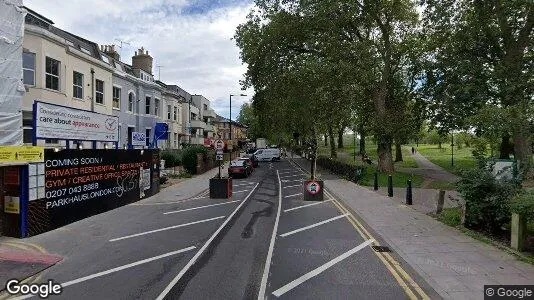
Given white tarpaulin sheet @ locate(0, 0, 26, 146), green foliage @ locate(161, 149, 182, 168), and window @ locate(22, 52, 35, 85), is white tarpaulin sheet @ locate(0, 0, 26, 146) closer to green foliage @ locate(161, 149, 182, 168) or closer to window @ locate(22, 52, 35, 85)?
window @ locate(22, 52, 35, 85)

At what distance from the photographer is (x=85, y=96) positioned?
85.0 ft

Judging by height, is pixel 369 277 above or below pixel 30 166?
below

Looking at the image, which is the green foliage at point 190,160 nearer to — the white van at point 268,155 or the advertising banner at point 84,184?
the advertising banner at point 84,184

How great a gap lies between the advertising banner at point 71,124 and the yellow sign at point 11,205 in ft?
6.85

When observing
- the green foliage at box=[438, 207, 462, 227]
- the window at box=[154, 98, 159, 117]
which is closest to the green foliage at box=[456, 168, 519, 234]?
the green foliage at box=[438, 207, 462, 227]

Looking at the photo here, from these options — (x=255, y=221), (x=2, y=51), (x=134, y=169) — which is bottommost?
(x=255, y=221)

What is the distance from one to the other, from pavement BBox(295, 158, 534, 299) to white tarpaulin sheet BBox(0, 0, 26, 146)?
1200 centimetres

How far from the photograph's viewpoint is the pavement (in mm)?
7531

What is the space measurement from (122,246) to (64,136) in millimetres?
4798

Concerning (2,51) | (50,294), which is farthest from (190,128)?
(50,294)

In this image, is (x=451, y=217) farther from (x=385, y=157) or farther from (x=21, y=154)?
(x=385, y=157)

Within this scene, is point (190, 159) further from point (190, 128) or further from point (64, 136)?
point (190, 128)

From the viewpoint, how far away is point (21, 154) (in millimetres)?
10562

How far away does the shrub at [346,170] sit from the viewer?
93.4ft
